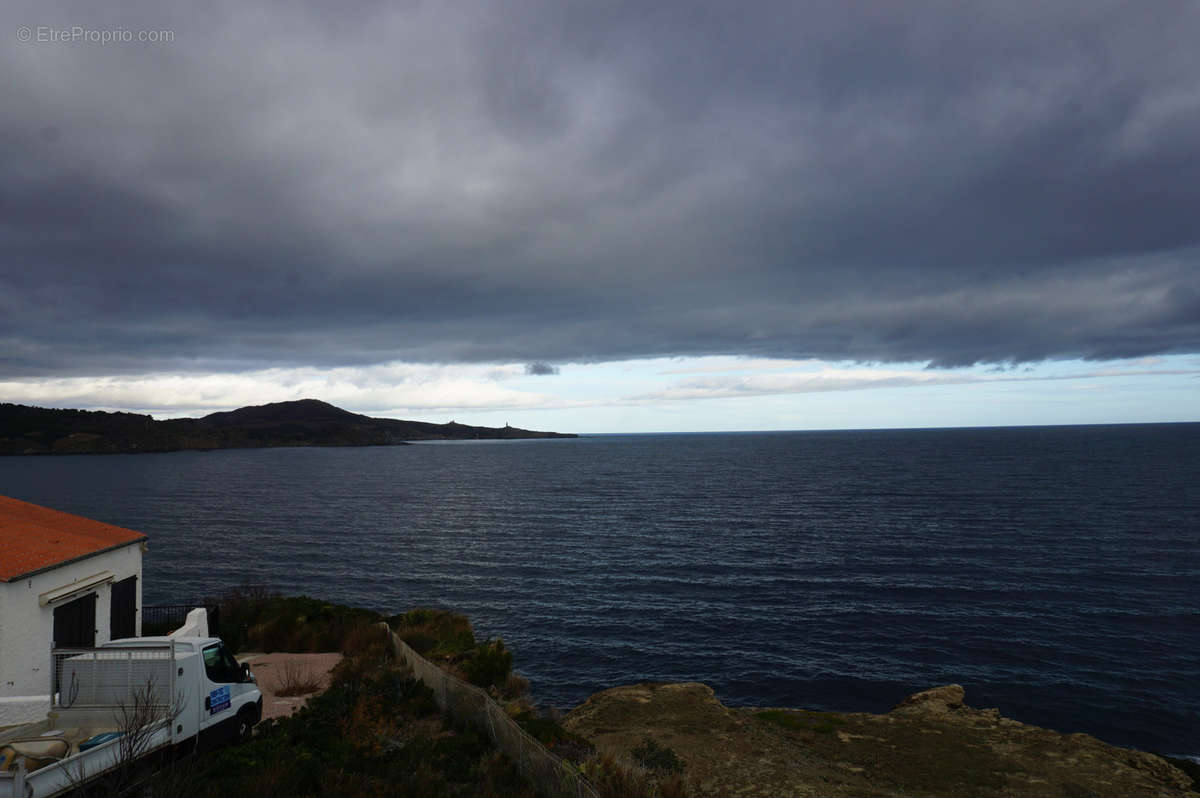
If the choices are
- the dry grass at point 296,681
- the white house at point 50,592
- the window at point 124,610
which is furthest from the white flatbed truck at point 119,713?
the window at point 124,610

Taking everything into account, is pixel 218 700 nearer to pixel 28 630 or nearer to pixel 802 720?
pixel 28 630

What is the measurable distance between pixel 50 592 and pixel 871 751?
2396 centimetres

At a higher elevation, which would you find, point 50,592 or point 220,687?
point 50,592

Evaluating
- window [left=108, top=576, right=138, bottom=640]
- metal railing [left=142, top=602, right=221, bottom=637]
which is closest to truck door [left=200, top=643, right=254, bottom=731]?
window [left=108, top=576, right=138, bottom=640]

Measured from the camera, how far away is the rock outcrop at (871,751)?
1644 cm

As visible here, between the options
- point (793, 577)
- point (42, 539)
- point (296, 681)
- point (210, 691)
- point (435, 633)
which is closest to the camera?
point (210, 691)

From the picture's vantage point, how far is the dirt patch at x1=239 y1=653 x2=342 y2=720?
1777cm

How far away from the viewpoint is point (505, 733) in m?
14.2

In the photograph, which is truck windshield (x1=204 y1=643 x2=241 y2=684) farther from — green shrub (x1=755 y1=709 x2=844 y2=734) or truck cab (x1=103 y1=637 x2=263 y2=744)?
green shrub (x1=755 y1=709 x2=844 y2=734)

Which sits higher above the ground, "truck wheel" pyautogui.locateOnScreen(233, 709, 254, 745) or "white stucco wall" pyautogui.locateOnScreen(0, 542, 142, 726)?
"white stucco wall" pyautogui.locateOnScreen(0, 542, 142, 726)

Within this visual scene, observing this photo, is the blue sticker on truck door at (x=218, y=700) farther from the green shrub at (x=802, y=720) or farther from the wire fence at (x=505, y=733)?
the green shrub at (x=802, y=720)

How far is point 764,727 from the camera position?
20.9 metres

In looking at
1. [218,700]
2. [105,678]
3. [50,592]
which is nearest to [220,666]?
[218,700]

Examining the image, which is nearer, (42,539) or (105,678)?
(105,678)
